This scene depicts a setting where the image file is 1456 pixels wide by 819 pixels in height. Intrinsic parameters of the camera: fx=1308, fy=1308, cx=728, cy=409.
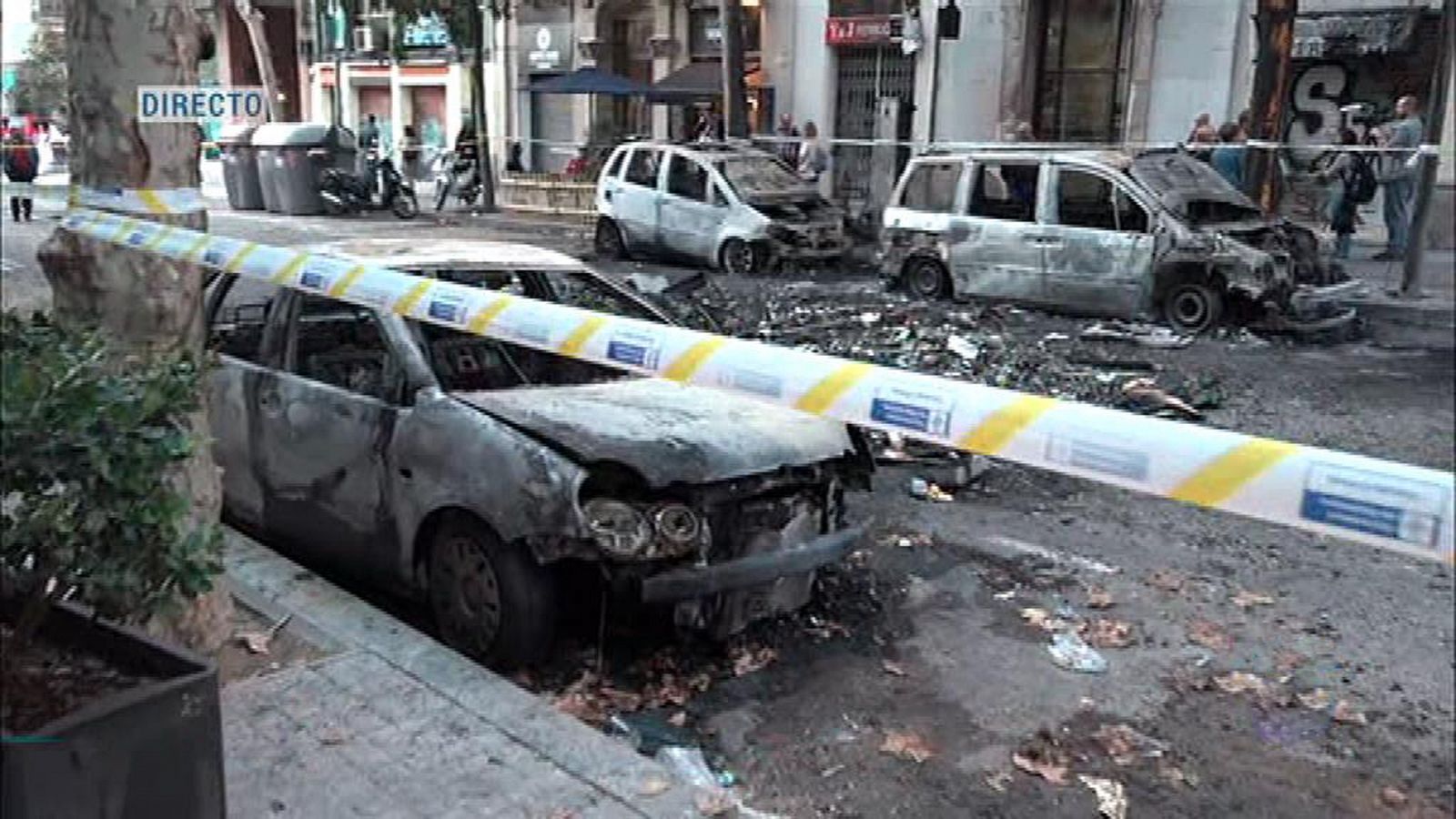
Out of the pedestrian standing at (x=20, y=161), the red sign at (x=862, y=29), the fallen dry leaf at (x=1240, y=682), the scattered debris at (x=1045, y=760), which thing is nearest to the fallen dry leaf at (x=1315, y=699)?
the fallen dry leaf at (x=1240, y=682)

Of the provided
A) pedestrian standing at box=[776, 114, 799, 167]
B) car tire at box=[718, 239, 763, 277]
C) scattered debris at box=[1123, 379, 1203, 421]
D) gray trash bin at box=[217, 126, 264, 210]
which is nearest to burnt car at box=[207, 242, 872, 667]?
scattered debris at box=[1123, 379, 1203, 421]

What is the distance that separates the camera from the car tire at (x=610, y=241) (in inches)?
701

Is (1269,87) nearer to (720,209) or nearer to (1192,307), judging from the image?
(1192,307)

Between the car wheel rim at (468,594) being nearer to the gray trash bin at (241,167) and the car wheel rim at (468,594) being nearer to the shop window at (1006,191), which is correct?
the shop window at (1006,191)

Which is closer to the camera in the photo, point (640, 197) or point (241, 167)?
point (640, 197)

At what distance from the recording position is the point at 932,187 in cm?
1332

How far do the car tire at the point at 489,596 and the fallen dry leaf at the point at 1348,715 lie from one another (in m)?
2.63

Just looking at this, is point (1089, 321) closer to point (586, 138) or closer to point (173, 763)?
point (173, 763)

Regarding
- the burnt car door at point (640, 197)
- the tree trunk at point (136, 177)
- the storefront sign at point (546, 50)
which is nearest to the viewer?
the tree trunk at point (136, 177)

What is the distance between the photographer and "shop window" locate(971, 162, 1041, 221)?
12359 mm

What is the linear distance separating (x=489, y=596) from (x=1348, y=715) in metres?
2.91

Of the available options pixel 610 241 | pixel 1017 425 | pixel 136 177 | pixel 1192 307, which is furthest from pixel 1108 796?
pixel 610 241

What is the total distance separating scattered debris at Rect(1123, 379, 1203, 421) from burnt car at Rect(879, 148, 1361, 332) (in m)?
2.82

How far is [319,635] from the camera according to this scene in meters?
4.46
